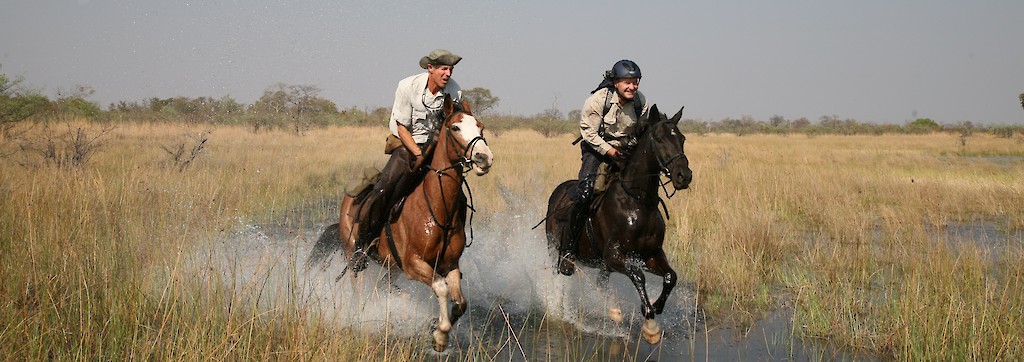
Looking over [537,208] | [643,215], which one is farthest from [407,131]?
[537,208]

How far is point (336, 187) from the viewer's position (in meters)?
17.3

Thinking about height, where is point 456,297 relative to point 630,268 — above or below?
below

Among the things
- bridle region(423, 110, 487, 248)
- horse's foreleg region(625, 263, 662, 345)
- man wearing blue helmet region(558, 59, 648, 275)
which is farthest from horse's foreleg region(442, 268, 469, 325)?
horse's foreleg region(625, 263, 662, 345)

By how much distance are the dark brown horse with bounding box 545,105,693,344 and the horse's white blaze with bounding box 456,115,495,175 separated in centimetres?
170

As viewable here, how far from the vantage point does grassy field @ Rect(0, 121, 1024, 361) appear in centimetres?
461

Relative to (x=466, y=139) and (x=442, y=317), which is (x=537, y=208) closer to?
(x=442, y=317)

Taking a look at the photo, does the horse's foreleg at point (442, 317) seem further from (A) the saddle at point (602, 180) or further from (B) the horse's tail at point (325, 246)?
(B) the horse's tail at point (325, 246)

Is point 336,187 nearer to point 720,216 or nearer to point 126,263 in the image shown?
point 720,216

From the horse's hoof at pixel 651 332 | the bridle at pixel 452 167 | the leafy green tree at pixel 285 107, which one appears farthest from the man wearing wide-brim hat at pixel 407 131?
the leafy green tree at pixel 285 107

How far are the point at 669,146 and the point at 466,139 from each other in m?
1.81

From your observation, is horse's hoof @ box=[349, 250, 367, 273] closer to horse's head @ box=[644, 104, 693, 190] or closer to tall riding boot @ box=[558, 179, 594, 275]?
tall riding boot @ box=[558, 179, 594, 275]

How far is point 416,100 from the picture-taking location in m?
6.75

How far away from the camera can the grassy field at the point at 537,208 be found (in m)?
4.61

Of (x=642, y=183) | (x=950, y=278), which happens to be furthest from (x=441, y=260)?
(x=950, y=278)
